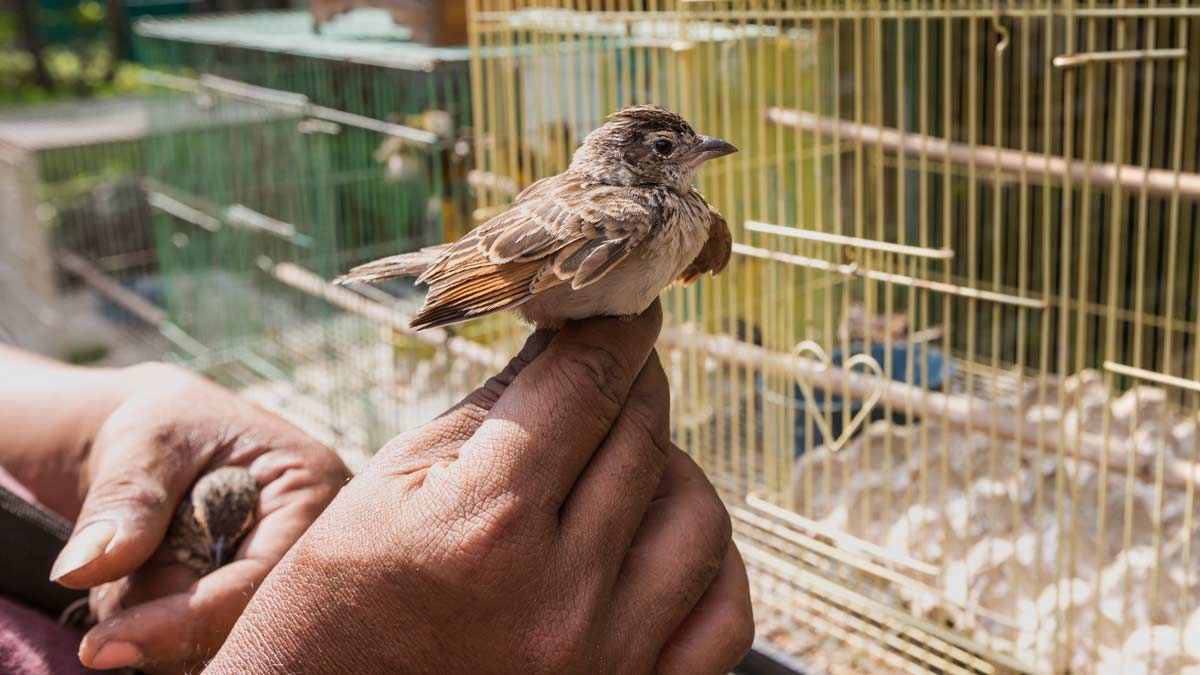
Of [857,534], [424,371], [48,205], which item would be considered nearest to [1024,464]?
[857,534]

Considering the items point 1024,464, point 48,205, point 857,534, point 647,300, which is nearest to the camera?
point 647,300

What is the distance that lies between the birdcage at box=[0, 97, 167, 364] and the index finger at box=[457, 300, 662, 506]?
5.53 metres

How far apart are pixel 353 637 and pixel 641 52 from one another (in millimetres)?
2683

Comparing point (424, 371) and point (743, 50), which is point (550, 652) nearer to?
point (743, 50)

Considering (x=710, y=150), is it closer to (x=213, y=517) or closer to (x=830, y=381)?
(x=213, y=517)

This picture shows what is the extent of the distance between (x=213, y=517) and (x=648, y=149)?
2.83 feet

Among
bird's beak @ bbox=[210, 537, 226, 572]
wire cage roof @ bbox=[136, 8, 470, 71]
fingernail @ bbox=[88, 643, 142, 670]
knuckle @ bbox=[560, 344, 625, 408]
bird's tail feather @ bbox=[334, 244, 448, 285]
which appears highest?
wire cage roof @ bbox=[136, 8, 470, 71]

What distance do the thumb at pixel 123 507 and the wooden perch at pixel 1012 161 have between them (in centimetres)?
184

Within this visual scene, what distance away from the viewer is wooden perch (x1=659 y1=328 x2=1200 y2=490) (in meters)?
2.81

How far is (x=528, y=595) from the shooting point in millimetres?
1171

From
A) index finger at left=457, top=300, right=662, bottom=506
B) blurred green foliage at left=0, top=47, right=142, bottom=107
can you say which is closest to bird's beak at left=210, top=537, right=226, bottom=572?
index finger at left=457, top=300, right=662, bottom=506

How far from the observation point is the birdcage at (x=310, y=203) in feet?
13.1

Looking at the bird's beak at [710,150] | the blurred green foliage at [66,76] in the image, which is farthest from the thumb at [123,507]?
the blurred green foliage at [66,76]

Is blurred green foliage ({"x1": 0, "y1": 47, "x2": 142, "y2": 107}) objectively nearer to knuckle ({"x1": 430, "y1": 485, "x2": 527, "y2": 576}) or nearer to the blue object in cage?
the blue object in cage
